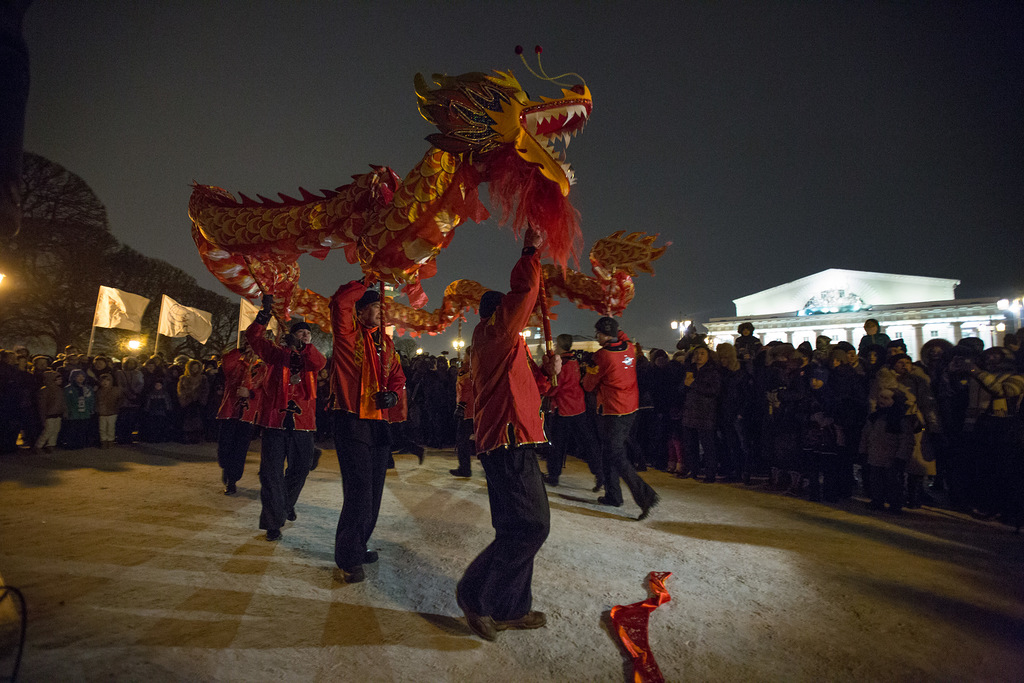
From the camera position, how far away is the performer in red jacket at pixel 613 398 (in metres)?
5.50

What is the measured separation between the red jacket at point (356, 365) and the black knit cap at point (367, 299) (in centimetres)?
3

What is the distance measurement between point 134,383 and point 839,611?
13.0m

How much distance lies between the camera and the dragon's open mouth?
9.82 ft

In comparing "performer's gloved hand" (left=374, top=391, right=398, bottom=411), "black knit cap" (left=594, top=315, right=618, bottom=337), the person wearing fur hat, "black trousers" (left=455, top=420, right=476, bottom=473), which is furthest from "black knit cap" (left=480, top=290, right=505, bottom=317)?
the person wearing fur hat

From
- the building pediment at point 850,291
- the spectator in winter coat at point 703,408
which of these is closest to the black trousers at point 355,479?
the spectator in winter coat at point 703,408

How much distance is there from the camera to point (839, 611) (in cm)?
317

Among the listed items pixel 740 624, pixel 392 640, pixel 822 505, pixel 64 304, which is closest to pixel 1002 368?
pixel 822 505

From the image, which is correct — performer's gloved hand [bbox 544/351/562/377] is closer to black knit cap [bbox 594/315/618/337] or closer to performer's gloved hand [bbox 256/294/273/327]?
black knit cap [bbox 594/315/618/337]

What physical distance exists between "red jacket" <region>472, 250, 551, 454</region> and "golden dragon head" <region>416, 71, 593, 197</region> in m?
0.63

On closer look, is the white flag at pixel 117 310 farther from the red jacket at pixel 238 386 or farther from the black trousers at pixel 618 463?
the black trousers at pixel 618 463

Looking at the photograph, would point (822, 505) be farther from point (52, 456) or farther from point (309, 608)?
point (52, 456)

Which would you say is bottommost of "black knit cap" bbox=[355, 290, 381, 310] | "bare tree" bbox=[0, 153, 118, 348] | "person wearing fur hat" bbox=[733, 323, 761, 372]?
"black knit cap" bbox=[355, 290, 381, 310]

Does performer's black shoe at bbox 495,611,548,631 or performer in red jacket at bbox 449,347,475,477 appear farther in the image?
performer in red jacket at bbox 449,347,475,477

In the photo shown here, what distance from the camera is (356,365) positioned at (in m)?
3.78
